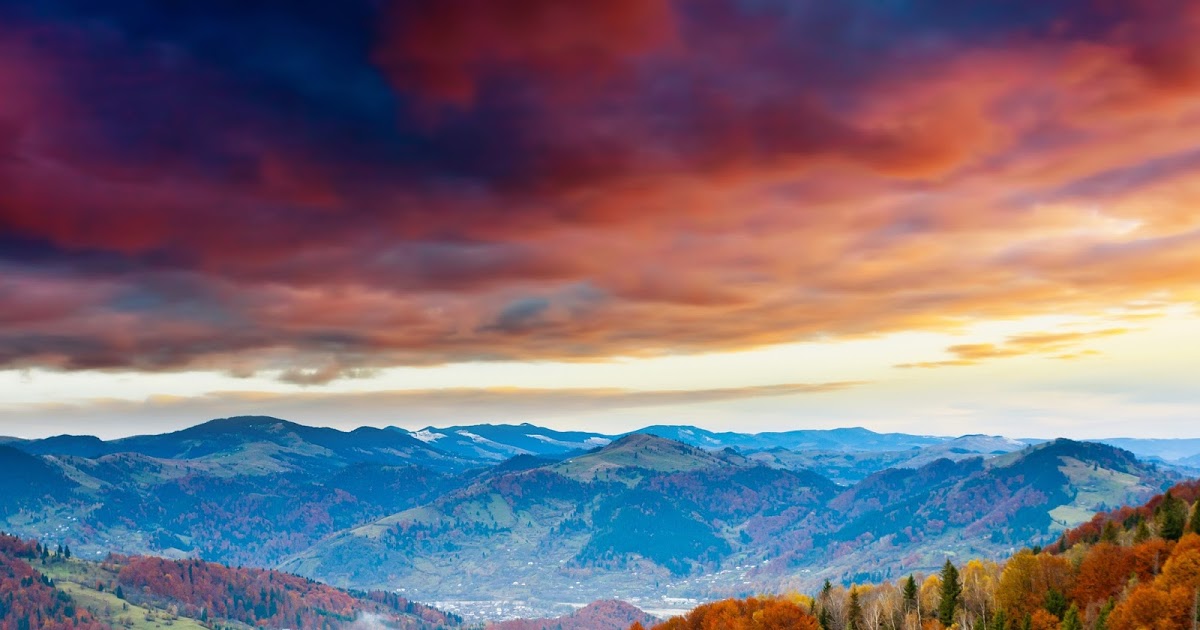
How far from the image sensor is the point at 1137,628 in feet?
651

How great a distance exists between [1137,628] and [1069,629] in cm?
1365

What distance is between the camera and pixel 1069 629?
653ft
